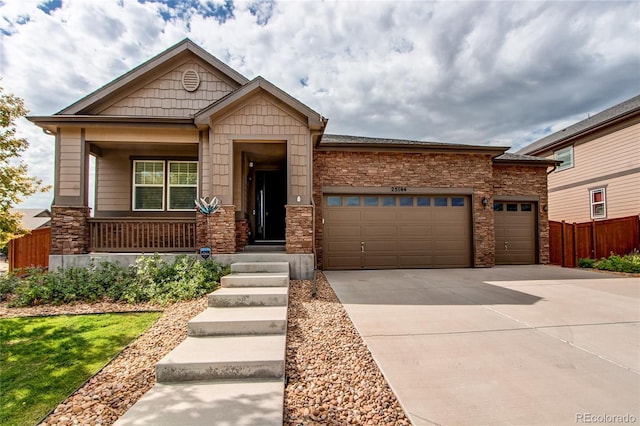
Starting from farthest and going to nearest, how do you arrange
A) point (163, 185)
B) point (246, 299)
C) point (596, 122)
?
point (596, 122), point (163, 185), point (246, 299)

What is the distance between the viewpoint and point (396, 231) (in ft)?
33.5

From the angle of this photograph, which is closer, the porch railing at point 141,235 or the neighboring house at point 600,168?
the porch railing at point 141,235

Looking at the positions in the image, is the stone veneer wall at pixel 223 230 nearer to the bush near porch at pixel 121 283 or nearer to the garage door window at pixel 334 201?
the bush near porch at pixel 121 283

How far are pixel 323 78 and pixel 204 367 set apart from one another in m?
10.7

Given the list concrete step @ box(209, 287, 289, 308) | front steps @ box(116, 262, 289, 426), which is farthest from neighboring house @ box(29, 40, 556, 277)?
front steps @ box(116, 262, 289, 426)

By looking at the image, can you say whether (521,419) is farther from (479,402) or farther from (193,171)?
(193,171)

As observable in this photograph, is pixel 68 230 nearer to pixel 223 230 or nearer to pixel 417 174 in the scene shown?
pixel 223 230

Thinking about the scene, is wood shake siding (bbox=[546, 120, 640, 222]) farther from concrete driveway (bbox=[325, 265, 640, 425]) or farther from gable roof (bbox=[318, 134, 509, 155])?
concrete driveway (bbox=[325, 265, 640, 425])

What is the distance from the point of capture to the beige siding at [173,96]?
29.9ft

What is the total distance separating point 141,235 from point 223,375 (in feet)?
21.2

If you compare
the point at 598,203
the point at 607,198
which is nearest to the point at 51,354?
the point at 607,198

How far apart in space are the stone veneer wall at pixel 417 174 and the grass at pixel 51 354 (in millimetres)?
6161

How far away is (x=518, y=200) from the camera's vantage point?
37.7ft

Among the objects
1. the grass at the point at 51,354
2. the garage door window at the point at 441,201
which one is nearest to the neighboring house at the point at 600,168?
the garage door window at the point at 441,201
